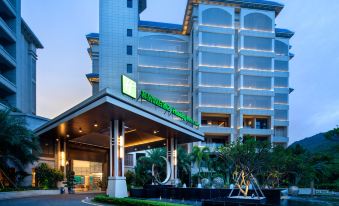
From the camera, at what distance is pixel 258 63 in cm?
6781

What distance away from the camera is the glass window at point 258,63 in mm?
67625

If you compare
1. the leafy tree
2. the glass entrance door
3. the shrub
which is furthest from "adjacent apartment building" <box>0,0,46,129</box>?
the leafy tree

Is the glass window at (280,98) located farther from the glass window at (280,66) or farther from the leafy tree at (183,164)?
the leafy tree at (183,164)

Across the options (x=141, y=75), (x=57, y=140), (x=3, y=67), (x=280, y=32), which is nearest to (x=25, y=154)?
(x=57, y=140)

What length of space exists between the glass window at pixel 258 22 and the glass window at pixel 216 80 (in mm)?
11708

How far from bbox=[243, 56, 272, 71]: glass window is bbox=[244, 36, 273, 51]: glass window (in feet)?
6.94

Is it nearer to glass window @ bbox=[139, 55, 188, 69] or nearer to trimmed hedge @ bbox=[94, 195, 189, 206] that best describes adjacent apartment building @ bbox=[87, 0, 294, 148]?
glass window @ bbox=[139, 55, 188, 69]

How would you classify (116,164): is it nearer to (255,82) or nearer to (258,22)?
(255,82)

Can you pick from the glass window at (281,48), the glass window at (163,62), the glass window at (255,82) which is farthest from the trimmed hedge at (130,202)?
the glass window at (281,48)

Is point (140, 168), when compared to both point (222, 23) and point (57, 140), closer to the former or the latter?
point (57, 140)

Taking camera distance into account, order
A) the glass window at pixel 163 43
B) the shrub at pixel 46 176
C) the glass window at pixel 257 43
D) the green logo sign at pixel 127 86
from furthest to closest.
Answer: the glass window at pixel 163 43
the glass window at pixel 257 43
the shrub at pixel 46 176
the green logo sign at pixel 127 86

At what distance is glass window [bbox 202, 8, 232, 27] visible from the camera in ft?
219

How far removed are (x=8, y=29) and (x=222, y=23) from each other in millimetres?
40264

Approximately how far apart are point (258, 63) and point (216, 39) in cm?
983
